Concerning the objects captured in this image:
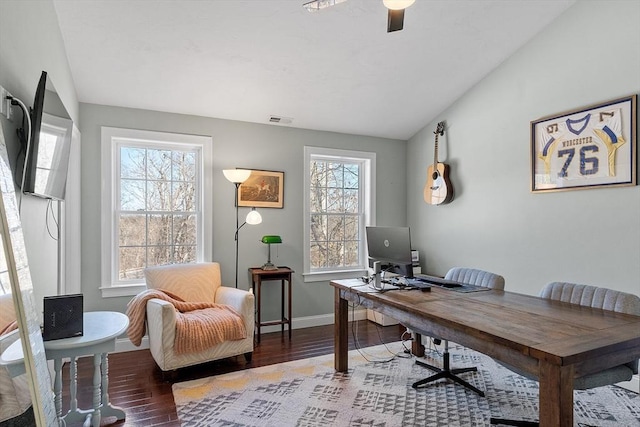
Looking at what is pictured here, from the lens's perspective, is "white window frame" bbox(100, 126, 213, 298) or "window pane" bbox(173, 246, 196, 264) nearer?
"white window frame" bbox(100, 126, 213, 298)

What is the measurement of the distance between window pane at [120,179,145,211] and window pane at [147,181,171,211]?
→ 6 centimetres

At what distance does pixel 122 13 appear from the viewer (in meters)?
2.56

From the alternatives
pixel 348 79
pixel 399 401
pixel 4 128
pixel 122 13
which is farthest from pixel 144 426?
pixel 348 79

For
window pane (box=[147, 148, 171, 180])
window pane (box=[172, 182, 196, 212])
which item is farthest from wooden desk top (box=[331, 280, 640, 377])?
window pane (box=[147, 148, 171, 180])

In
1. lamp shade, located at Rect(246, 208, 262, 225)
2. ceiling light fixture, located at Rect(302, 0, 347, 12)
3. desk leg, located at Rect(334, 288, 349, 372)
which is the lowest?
desk leg, located at Rect(334, 288, 349, 372)

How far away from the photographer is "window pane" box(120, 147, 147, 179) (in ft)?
12.0

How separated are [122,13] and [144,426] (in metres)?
2.70

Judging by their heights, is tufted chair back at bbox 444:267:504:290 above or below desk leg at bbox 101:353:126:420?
above

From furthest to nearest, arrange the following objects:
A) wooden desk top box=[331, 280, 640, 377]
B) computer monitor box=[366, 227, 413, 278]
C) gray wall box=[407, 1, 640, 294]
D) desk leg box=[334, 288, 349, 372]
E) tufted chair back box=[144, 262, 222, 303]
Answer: tufted chair back box=[144, 262, 222, 303] → desk leg box=[334, 288, 349, 372] → gray wall box=[407, 1, 640, 294] → computer monitor box=[366, 227, 413, 278] → wooden desk top box=[331, 280, 640, 377]

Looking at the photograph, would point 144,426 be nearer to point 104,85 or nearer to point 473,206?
point 104,85

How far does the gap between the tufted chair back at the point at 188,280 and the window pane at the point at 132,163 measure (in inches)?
38.2

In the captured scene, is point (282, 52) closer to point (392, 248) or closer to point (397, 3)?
point (397, 3)

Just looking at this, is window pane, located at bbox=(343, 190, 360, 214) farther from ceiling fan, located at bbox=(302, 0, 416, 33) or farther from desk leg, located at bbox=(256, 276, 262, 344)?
ceiling fan, located at bbox=(302, 0, 416, 33)

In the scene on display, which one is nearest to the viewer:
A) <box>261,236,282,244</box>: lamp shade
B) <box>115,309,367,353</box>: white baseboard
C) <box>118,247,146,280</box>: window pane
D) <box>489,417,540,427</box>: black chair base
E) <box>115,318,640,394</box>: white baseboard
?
<box>489,417,540,427</box>: black chair base
